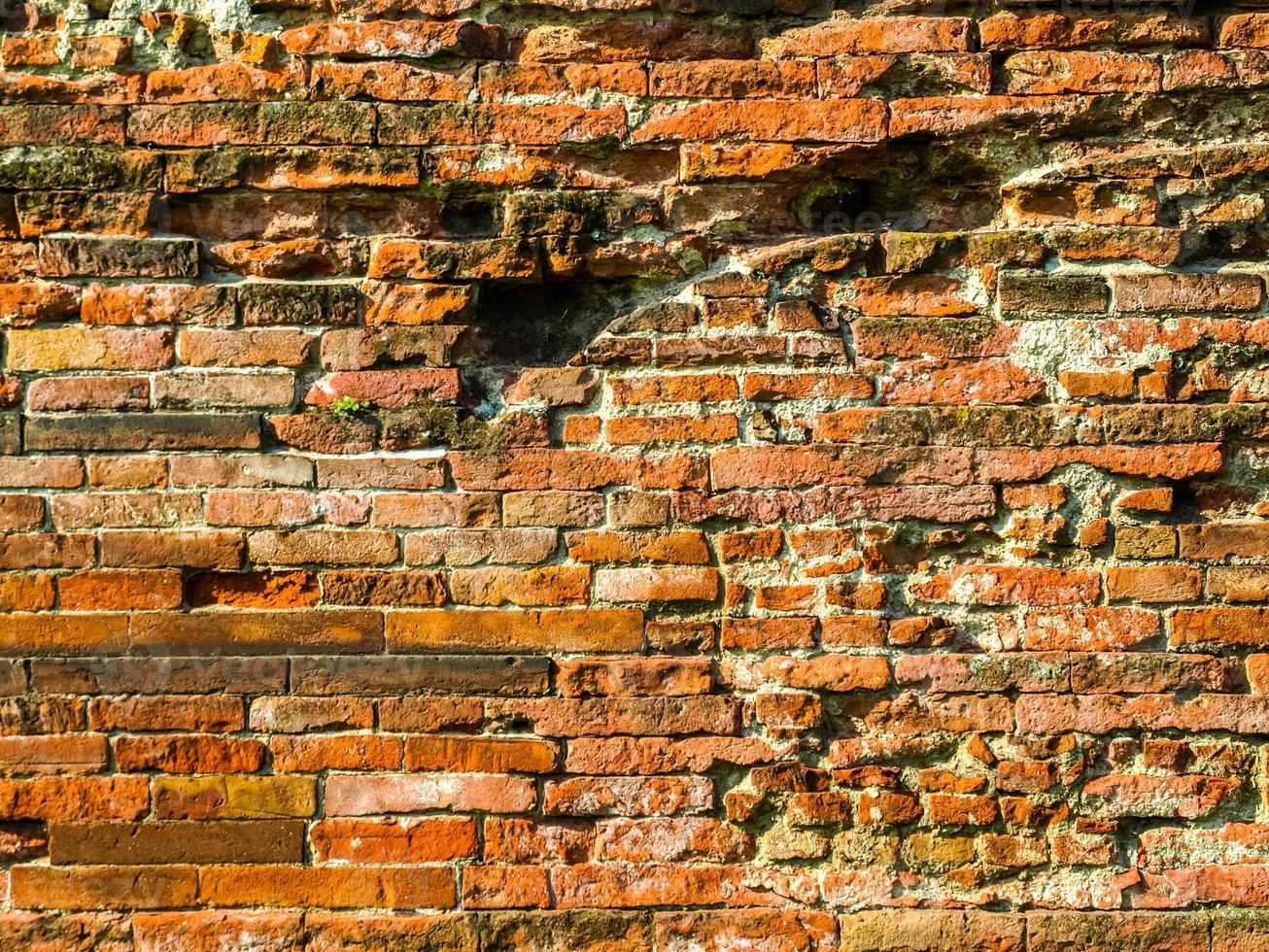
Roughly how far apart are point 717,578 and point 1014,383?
80cm

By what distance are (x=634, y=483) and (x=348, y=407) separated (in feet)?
2.19

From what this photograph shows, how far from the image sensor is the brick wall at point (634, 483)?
2.26m

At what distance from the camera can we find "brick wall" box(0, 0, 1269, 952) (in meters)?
2.26

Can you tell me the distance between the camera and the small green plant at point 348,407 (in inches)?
91.9

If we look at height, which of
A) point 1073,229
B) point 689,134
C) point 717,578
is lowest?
point 717,578

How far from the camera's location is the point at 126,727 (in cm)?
228

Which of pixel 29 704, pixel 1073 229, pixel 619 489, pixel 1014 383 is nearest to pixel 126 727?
pixel 29 704

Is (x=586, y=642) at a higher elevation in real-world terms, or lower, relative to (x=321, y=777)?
higher

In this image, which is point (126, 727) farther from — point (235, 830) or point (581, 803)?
point (581, 803)

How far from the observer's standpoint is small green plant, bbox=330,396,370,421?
233 cm

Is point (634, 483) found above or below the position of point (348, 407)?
below

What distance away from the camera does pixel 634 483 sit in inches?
91.5

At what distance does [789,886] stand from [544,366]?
1281 mm

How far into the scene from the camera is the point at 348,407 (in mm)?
2336
